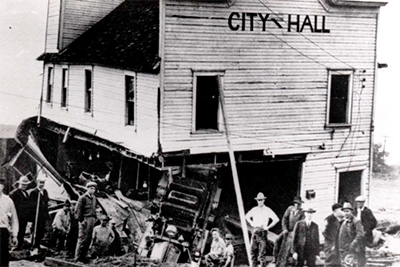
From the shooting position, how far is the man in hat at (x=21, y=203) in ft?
33.2

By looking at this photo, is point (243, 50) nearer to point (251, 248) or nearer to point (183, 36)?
point (183, 36)

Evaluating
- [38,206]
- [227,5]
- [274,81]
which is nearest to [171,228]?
[38,206]

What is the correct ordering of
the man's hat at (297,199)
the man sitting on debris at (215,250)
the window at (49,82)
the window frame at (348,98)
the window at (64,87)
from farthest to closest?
the window at (64,87)
the window at (49,82)
the window frame at (348,98)
the man's hat at (297,199)
the man sitting on debris at (215,250)

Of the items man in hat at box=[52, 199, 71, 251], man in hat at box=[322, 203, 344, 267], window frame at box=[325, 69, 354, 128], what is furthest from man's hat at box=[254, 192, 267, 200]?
man in hat at box=[52, 199, 71, 251]

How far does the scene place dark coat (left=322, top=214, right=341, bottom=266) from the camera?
10773 mm

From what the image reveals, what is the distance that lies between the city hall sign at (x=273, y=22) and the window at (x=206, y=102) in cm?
106

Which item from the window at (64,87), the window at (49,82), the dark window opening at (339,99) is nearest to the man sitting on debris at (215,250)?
the dark window opening at (339,99)

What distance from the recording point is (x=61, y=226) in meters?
10.3

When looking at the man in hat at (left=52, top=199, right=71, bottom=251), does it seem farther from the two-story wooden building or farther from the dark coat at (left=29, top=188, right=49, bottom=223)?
the two-story wooden building

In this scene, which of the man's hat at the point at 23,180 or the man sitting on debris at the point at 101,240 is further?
the man's hat at the point at 23,180

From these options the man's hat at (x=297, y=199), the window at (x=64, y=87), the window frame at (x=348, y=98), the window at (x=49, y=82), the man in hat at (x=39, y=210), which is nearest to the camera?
the man in hat at (x=39, y=210)

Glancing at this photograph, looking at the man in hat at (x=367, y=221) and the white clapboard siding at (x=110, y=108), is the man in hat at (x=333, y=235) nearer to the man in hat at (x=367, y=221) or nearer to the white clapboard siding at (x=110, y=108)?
the man in hat at (x=367, y=221)

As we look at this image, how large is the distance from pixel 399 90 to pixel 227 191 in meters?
4.13

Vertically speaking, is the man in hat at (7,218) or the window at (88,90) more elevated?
the window at (88,90)
